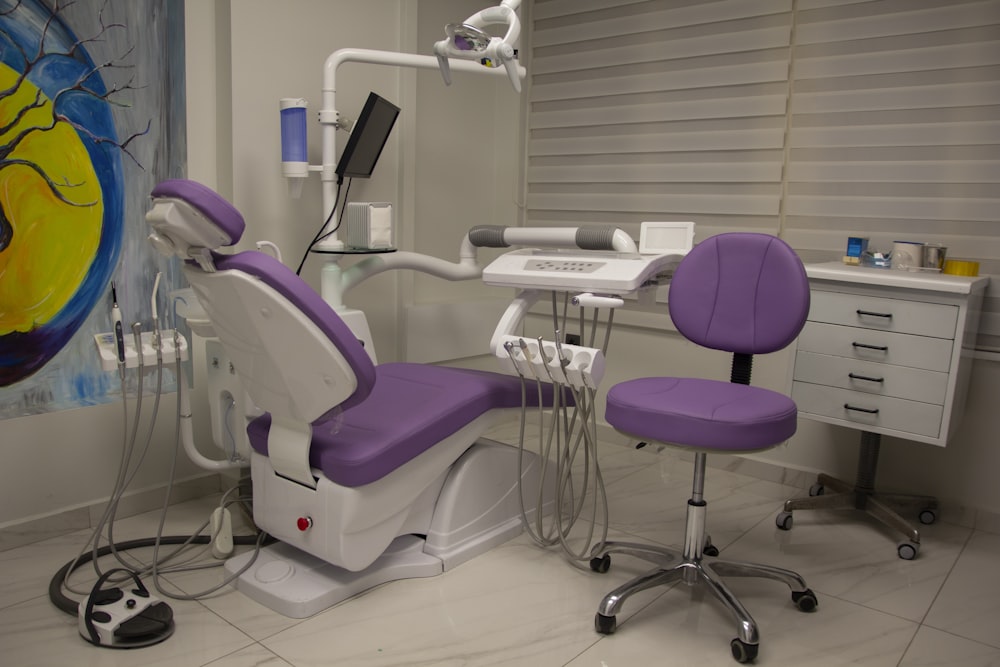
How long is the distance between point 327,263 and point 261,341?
855mm

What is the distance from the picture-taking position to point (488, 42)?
235cm

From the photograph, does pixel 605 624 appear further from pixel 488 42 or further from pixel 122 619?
pixel 488 42

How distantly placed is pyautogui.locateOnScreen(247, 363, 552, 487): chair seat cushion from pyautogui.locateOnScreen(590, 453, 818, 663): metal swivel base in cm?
60

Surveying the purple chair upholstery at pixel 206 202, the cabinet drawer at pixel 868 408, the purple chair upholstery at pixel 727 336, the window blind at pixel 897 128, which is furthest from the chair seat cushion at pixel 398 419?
the window blind at pixel 897 128

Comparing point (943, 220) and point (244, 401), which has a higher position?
point (943, 220)

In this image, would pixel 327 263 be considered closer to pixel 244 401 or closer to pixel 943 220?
pixel 244 401

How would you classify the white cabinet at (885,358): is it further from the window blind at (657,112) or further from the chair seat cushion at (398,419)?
the chair seat cushion at (398,419)

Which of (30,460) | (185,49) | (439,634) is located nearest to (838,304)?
(439,634)

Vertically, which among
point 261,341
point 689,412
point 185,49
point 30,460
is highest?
point 185,49

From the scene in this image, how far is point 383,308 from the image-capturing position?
133 inches

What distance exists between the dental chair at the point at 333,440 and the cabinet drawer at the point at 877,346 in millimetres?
942

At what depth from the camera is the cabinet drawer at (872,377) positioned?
2410 mm

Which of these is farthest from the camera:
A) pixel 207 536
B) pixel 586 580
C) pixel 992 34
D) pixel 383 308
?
pixel 383 308

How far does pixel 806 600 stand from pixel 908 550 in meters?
0.62
